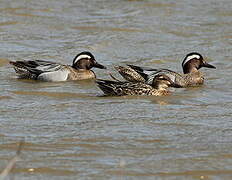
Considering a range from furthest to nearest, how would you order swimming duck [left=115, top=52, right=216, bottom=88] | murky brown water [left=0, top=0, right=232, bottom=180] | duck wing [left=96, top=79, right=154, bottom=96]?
swimming duck [left=115, top=52, right=216, bottom=88], duck wing [left=96, top=79, right=154, bottom=96], murky brown water [left=0, top=0, right=232, bottom=180]

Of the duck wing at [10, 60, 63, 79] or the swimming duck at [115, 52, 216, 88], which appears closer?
the swimming duck at [115, 52, 216, 88]

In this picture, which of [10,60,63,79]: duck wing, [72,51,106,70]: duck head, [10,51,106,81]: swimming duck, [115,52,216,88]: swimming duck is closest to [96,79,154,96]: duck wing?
[115,52,216,88]: swimming duck

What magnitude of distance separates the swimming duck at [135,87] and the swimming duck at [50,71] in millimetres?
1565

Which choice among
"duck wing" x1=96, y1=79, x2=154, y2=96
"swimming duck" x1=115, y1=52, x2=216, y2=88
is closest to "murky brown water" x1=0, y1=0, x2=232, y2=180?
"duck wing" x1=96, y1=79, x2=154, y2=96

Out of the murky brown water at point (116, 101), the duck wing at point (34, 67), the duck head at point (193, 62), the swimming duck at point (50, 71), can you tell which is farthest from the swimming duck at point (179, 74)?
the duck wing at point (34, 67)

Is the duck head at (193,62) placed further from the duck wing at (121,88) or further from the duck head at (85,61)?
the duck wing at (121,88)

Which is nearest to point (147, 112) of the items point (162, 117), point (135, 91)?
point (162, 117)

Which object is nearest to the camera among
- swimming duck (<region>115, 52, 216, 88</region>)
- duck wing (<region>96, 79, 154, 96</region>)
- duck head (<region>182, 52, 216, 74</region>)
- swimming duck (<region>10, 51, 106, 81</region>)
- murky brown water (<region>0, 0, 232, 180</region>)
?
→ murky brown water (<region>0, 0, 232, 180</region>)

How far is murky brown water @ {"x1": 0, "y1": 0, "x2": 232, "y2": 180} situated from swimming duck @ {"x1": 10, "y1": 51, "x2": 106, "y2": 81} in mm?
238

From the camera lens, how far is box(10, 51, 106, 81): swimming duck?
14.4 meters

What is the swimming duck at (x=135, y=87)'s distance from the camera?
504 inches

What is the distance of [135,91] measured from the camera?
12.9m

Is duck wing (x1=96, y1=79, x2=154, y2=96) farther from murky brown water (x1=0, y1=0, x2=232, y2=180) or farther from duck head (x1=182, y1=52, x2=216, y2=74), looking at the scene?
duck head (x1=182, y1=52, x2=216, y2=74)

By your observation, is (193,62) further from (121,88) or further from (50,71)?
(121,88)
